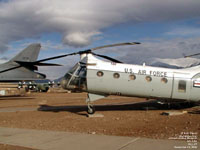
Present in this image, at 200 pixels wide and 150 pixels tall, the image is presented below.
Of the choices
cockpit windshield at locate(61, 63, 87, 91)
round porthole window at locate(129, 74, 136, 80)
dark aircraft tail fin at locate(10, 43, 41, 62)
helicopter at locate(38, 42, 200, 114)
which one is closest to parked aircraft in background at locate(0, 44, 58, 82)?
dark aircraft tail fin at locate(10, 43, 41, 62)

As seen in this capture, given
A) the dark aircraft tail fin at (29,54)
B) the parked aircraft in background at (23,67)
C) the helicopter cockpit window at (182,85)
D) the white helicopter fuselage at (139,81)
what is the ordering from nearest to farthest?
the white helicopter fuselage at (139,81), the helicopter cockpit window at (182,85), the parked aircraft in background at (23,67), the dark aircraft tail fin at (29,54)

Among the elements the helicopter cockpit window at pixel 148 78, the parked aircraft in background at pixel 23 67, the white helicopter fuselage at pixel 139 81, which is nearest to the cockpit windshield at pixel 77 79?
the white helicopter fuselage at pixel 139 81

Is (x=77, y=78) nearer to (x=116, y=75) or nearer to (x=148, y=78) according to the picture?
(x=116, y=75)

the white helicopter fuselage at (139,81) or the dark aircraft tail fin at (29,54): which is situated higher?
the dark aircraft tail fin at (29,54)

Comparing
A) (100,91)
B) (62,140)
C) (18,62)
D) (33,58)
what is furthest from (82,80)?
(33,58)

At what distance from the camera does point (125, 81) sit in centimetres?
1412

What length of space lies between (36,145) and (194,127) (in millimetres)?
6167

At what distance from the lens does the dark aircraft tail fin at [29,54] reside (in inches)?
1271

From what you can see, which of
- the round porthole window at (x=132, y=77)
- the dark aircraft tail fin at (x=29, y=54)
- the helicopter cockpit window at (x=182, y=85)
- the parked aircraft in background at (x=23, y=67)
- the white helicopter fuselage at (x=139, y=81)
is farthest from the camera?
the dark aircraft tail fin at (x=29, y=54)

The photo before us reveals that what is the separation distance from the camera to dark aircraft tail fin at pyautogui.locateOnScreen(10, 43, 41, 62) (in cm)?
3229

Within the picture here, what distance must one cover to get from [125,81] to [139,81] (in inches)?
33.2

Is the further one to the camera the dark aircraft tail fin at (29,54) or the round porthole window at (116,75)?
the dark aircraft tail fin at (29,54)

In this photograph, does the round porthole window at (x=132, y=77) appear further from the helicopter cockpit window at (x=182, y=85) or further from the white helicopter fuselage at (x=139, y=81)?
the helicopter cockpit window at (x=182, y=85)

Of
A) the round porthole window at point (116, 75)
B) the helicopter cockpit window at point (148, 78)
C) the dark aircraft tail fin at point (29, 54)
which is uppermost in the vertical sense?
the dark aircraft tail fin at point (29, 54)
